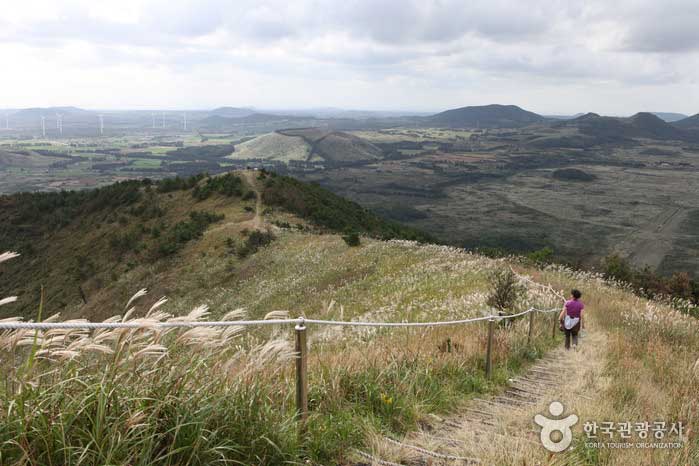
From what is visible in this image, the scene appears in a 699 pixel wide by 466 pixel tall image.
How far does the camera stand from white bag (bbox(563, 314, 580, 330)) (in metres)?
9.96

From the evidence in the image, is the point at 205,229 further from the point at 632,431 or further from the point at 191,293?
the point at 632,431

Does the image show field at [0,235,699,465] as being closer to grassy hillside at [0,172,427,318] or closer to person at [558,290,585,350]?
person at [558,290,585,350]

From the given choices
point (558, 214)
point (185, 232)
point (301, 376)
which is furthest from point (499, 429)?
point (558, 214)

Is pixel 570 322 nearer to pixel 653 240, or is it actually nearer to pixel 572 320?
pixel 572 320

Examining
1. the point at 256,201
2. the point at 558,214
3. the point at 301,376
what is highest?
the point at 301,376

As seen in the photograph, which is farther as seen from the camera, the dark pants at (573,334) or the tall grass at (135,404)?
the dark pants at (573,334)

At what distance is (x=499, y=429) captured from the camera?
4.43 meters

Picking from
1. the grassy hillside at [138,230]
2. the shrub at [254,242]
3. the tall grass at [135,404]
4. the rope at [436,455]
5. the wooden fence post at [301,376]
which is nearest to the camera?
the tall grass at [135,404]

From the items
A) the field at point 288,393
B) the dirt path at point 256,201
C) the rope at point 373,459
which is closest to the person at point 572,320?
the field at point 288,393

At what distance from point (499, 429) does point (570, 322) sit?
658cm

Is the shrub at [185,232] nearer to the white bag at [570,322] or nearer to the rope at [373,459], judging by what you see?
the white bag at [570,322]

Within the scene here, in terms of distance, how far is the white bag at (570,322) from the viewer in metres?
9.96

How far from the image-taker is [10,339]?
A: 262 cm

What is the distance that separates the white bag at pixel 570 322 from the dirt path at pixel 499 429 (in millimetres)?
2233
